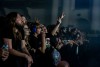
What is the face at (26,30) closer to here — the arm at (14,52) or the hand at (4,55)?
the arm at (14,52)

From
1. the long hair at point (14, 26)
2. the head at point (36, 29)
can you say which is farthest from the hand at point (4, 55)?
the head at point (36, 29)

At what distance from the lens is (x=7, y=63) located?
12.7ft

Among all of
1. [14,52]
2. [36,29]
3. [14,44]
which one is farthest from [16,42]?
→ [36,29]

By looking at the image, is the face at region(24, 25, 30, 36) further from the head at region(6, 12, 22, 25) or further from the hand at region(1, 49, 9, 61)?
the hand at region(1, 49, 9, 61)

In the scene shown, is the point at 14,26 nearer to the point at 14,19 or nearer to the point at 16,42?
the point at 14,19

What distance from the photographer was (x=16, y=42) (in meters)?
4.05

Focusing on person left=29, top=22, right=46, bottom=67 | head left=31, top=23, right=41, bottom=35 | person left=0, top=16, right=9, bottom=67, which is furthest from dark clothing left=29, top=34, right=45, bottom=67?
person left=0, top=16, right=9, bottom=67

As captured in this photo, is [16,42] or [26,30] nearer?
[16,42]

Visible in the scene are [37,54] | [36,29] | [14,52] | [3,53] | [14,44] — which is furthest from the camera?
[36,29]

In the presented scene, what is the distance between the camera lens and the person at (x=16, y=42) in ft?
12.8

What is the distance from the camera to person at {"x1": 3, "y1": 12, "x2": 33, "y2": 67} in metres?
3.89

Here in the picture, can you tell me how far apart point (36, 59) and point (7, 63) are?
665 millimetres

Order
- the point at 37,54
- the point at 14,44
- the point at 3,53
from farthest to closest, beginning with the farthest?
the point at 37,54, the point at 14,44, the point at 3,53

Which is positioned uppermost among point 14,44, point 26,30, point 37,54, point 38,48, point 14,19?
point 14,19
